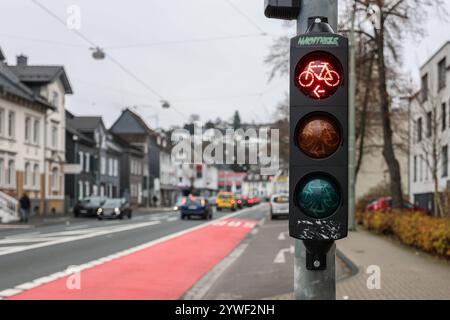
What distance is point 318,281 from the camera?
3035 mm

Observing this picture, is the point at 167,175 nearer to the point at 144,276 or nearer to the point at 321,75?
the point at 144,276

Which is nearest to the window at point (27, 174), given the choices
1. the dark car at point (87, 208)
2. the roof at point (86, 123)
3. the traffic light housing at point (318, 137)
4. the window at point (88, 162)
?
the dark car at point (87, 208)

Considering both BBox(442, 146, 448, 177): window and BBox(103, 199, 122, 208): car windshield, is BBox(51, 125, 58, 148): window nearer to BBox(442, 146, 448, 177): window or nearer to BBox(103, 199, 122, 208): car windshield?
BBox(103, 199, 122, 208): car windshield

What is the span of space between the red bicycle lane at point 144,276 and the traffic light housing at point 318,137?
6883 millimetres

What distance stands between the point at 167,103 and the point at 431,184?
60.4ft

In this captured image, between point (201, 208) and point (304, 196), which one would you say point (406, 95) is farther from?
point (304, 196)

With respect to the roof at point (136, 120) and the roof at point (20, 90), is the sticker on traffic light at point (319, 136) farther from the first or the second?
the roof at point (136, 120)

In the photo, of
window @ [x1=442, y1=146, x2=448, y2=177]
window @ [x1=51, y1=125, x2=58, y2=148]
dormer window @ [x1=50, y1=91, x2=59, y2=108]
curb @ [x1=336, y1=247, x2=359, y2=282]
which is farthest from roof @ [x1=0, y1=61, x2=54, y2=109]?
curb @ [x1=336, y1=247, x2=359, y2=282]

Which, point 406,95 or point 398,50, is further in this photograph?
point 406,95

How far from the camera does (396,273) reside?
11594mm

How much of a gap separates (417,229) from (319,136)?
14.2 m

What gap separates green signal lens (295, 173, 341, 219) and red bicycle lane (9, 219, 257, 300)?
6.88 m
